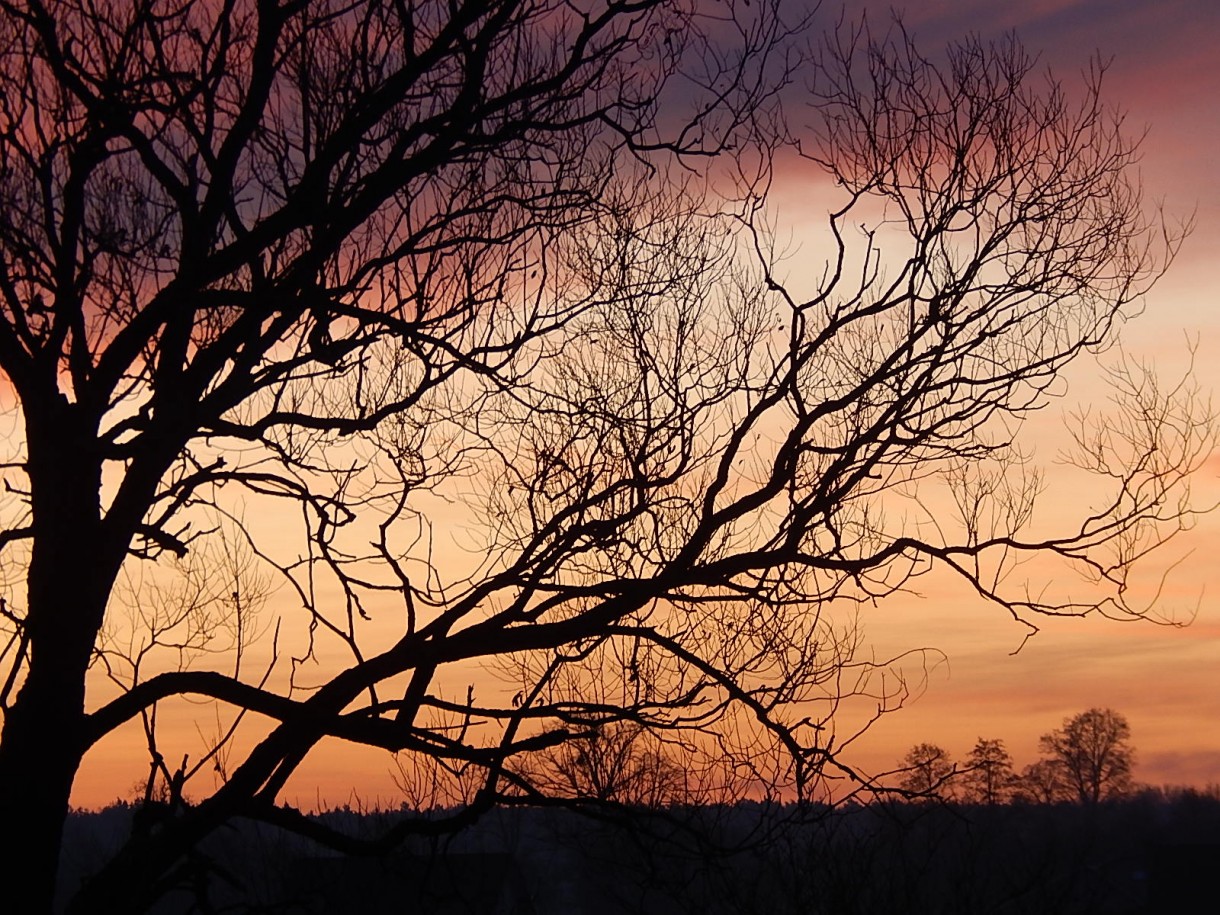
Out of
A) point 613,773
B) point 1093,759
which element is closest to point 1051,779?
point 1093,759

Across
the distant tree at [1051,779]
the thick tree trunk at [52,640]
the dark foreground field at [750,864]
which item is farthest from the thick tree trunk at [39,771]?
the distant tree at [1051,779]

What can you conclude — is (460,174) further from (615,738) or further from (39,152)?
(615,738)

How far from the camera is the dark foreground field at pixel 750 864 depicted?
22.0ft

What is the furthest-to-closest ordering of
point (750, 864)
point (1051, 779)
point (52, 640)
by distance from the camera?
point (1051, 779) → point (750, 864) → point (52, 640)

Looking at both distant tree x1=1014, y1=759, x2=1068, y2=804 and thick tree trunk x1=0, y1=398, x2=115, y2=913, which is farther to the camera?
distant tree x1=1014, y1=759, x2=1068, y2=804

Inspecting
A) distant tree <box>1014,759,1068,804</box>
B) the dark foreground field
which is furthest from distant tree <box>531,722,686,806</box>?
distant tree <box>1014,759,1068,804</box>

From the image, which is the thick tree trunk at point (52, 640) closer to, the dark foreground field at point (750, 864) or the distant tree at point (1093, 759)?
the dark foreground field at point (750, 864)

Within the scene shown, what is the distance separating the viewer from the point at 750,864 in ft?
85.6

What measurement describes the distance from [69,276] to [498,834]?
135 ft

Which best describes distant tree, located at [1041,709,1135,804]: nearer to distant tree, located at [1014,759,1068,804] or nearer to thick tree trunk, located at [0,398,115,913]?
distant tree, located at [1014,759,1068,804]

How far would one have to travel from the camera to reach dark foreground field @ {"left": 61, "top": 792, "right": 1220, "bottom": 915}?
6.69 meters

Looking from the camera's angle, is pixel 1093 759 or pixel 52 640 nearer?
pixel 52 640

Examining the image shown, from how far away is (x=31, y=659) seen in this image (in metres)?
5.90

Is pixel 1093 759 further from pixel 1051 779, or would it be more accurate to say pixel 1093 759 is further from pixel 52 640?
pixel 52 640
